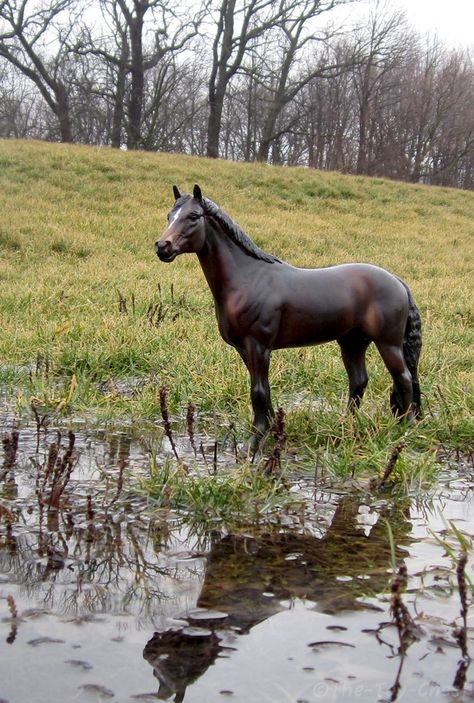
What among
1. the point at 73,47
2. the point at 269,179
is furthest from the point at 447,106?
the point at 269,179

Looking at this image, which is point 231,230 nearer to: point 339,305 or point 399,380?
point 339,305

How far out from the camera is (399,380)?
4641 mm

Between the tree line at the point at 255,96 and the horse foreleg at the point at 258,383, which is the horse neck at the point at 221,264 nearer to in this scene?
the horse foreleg at the point at 258,383

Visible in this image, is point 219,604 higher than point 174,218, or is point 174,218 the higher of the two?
point 174,218

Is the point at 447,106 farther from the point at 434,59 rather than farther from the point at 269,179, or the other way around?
the point at 269,179

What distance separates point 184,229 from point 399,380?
1655mm

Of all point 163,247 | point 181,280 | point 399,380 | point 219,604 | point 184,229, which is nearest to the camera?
point 219,604

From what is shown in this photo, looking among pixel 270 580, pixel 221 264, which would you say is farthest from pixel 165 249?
pixel 270 580

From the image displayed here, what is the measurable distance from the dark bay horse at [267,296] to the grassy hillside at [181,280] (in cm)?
57

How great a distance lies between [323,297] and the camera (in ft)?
13.9

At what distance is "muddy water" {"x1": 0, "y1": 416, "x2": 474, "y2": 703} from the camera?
2.04 metres

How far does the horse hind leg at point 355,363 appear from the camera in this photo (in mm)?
4719

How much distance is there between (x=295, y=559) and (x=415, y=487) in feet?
3.75

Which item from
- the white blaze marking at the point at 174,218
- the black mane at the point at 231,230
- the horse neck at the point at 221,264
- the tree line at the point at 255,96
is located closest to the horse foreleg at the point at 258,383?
the horse neck at the point at 221,264
